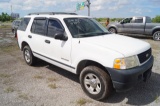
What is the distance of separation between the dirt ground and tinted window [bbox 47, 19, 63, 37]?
1.33 m

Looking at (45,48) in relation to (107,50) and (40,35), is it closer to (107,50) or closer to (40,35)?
(40,35)

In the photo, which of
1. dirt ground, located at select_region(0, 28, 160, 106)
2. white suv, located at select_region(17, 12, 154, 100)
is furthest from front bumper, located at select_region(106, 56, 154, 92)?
dirt ground, located at select_region(0, 28, 160, 106)

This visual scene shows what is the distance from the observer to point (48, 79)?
511 centimetres

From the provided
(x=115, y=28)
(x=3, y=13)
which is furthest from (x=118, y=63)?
(x=3, y=13)

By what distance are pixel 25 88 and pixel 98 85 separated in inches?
76.2

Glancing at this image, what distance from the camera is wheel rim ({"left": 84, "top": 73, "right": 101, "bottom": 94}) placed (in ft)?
12.5

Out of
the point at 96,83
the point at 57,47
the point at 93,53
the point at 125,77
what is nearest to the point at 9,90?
the point at 57,47

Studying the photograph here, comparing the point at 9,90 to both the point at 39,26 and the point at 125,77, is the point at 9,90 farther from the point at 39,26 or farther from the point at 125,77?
the point at 125,77

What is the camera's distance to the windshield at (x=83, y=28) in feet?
14.4

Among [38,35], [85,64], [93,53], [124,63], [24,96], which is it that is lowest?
Answer: [24,96]

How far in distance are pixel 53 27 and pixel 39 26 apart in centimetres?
79

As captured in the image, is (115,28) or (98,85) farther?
(115,28)

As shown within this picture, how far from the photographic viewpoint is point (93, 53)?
147 inches

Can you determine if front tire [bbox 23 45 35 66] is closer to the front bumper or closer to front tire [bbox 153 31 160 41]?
the front bumper
